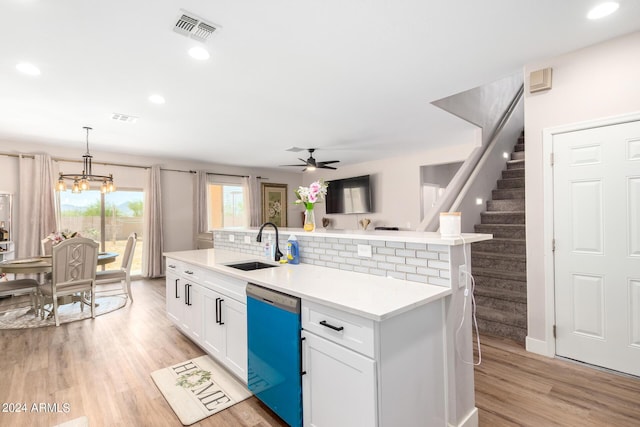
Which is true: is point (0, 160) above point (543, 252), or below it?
above

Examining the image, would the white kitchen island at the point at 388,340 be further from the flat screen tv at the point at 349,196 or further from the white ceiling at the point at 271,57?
the flat screen tv at the point at 349,196

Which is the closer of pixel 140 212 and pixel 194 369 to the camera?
pixel 194 369

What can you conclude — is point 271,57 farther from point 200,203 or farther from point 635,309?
point 200,203

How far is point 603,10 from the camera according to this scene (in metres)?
2.04

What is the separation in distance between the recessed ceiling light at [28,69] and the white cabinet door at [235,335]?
2.64 metres

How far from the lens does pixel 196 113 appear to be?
12.8 feet

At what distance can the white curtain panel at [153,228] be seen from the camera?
638cm

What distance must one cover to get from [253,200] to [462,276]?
6.92 metres

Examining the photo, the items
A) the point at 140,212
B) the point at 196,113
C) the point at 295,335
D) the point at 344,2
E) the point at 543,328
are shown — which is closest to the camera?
the point at 295,335

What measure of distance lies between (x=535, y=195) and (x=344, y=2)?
231 cm

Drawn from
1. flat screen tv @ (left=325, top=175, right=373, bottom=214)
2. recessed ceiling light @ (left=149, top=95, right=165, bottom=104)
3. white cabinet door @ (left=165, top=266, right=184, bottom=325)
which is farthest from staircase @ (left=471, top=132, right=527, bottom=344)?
recessed ceiling light @ (left=149, top=95, right=165, bottom=104)

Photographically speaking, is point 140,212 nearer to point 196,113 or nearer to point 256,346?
point 196,113

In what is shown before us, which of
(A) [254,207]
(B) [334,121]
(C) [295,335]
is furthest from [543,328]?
(A) [254,207]

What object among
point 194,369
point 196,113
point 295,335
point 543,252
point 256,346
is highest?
point 196,113
